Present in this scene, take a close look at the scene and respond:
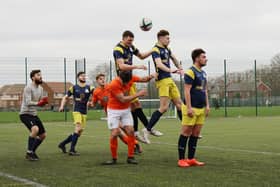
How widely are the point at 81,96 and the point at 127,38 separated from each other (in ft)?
7.44

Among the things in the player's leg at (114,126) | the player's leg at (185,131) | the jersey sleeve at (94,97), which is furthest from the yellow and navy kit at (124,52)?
the player's leg at (185,131)

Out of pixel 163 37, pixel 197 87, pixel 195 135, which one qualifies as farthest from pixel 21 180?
pixel 163 37

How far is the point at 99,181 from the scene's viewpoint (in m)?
7.80

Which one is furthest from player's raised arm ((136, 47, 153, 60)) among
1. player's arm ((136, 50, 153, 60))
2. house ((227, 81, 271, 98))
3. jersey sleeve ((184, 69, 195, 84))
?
house ((227, 81, 271, 98))

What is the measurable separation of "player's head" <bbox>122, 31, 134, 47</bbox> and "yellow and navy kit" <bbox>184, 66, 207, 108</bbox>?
2149 millimetres

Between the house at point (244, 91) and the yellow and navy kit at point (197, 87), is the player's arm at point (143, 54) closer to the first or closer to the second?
the yellow and navy kit at point (197, 87)

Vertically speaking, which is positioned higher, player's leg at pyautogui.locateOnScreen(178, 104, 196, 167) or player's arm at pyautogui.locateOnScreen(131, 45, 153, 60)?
player's arm at pyautogui.locateOnScreen(131, 45, 153, 60)

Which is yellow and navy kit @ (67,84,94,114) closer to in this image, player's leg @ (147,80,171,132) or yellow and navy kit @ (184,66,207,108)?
player's leg @ (147,80,171,132)

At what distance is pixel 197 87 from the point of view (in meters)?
9.62

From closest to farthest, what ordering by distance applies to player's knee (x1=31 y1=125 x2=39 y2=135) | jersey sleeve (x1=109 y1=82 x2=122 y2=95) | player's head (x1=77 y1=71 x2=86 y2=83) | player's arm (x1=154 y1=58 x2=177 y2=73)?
jersey sleeve (x1=109 y1=82 x2=122 y2=95)
player's arm (x1=154 y1=58 x2=177 y2=73)
player's knee (x1=31 y1=125 x2=39 y2=135)
player's head (x1=77 y1=71 x2=86 y2=83)

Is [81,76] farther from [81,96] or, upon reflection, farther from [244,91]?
[244,91]

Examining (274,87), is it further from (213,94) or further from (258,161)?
(258,161)

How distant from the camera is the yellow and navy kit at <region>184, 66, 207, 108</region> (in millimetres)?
9508

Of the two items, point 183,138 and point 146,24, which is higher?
point 146,24
